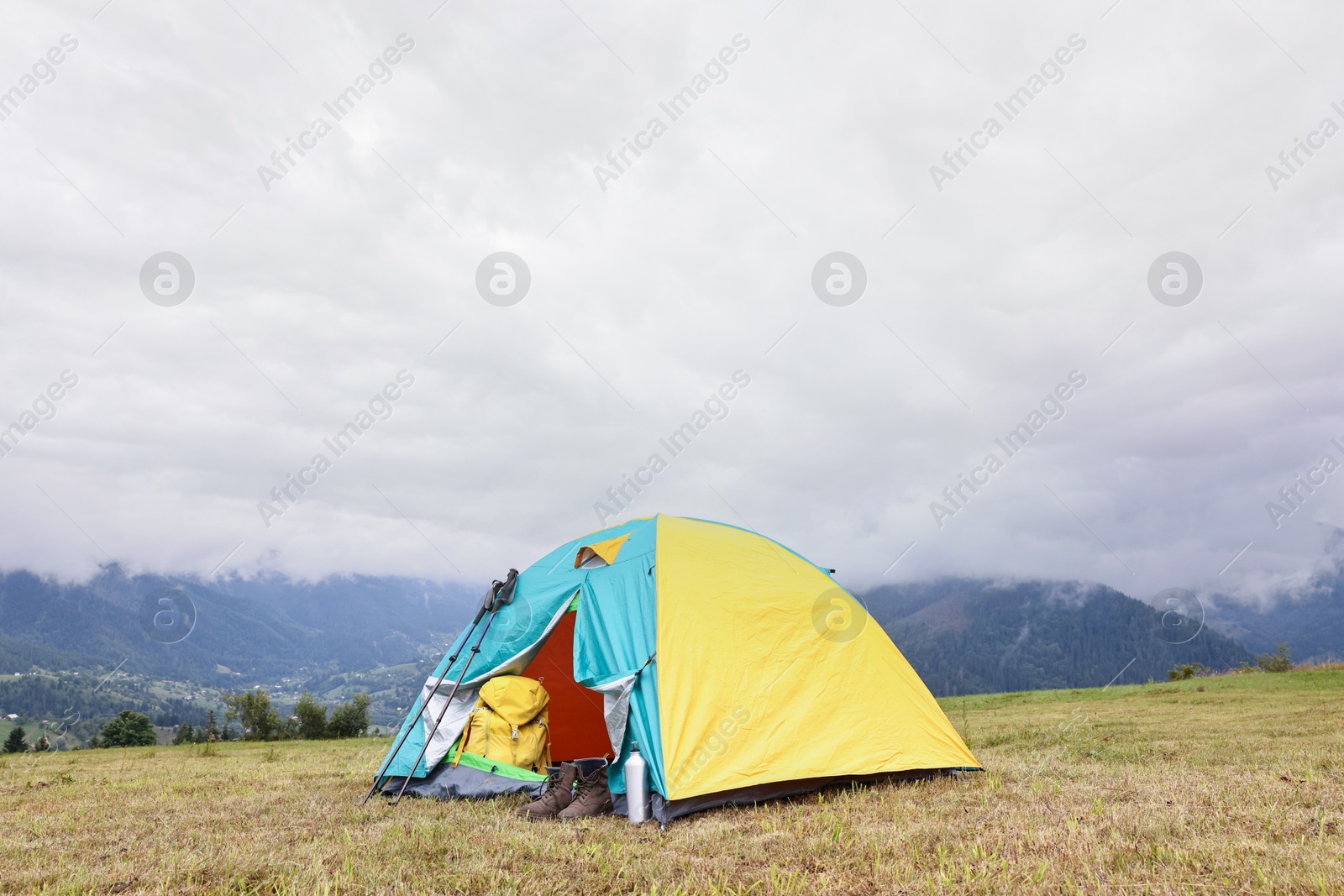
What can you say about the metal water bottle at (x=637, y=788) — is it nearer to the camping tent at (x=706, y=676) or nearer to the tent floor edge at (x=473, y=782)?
the camping tent at (x=706, y=676)

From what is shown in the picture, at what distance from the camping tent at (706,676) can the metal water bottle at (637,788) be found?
127 millimetres

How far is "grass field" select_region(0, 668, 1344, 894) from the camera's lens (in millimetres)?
4754

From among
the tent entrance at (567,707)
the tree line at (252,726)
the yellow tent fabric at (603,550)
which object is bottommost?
the tree line at (252,726)

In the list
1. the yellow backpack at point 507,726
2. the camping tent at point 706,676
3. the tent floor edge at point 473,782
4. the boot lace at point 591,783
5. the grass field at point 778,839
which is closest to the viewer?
the grass field at point 778,839

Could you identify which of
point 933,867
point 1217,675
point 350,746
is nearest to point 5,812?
point 933,867

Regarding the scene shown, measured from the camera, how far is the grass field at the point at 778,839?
4754 millimetres

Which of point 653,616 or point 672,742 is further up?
point 653,616

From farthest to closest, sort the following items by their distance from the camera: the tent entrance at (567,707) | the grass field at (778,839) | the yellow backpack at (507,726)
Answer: the tent entrance at (567,707), the yellow backpack at (507,726), the grass field at (778,839)

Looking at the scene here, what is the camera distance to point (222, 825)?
23.8 feet

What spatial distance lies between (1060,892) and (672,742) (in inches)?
156

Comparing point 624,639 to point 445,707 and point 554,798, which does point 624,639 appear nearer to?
point 554,798

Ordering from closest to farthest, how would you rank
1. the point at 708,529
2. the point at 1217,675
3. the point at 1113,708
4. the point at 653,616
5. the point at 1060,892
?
the point at 1060,892, the point at 653,616, the point at 708,529, the point at 1113,708, the point at 1217,675

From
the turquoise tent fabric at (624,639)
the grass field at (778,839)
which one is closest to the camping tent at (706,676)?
the turquoise tent fabric at (624,639)

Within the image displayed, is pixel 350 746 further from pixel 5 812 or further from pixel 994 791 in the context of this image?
pixel 994 791
